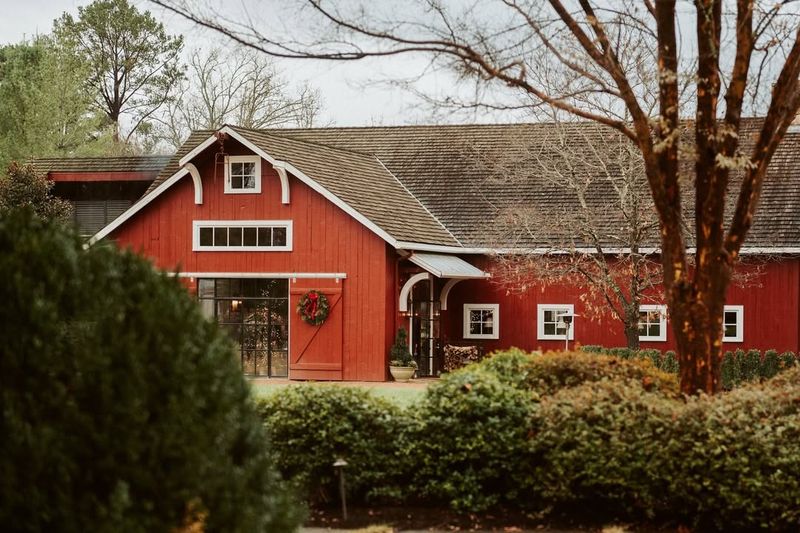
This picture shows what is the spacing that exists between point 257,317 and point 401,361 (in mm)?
3820

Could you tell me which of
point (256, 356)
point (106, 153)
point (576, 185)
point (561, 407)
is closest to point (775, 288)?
point (576, 185)

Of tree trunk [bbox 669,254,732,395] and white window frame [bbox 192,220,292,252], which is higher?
white window frame [bbox 192,220,292,252]

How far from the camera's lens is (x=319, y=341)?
26266 mm

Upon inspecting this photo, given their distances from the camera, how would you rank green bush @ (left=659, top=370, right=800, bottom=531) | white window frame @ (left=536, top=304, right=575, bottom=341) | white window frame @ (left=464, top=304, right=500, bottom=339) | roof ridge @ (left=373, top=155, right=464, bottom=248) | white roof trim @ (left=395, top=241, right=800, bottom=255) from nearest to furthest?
green bush @ (left=659, top=370, right=800, bottom=531) < white roof trim @ (left=395, top=241, right=800, bottom=255) < white window frame @ (left=536, top=304, right=575, bottom=341) < white window frame @ (left=464, top=304, right=500, bottom=339) < roof ridge @ (left=373, top=155, right=464, bottom=248)

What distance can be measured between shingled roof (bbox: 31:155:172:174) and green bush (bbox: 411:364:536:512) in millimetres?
26398

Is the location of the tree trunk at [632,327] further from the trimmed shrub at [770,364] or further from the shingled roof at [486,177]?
the trimmed shrub at [770,364]

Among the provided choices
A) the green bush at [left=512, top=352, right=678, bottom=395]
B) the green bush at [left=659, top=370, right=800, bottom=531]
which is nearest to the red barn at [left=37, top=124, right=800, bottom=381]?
the green bush at [left=512, top=352, right=678, bottom=395]

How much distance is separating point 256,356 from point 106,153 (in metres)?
20.7

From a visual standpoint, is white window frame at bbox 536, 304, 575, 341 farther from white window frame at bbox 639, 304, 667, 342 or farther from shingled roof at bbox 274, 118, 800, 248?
shingled roof at bbox 274, 118, 800, 248

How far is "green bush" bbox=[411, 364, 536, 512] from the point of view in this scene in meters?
9.16

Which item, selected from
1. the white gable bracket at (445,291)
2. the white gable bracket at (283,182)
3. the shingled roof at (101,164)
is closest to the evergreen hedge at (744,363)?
the white gable bracket at (445,291)

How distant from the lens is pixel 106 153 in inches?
1770

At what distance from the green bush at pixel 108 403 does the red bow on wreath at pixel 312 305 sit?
2119cm

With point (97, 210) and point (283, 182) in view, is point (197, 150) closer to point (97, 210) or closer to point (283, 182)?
point (283, 182)
